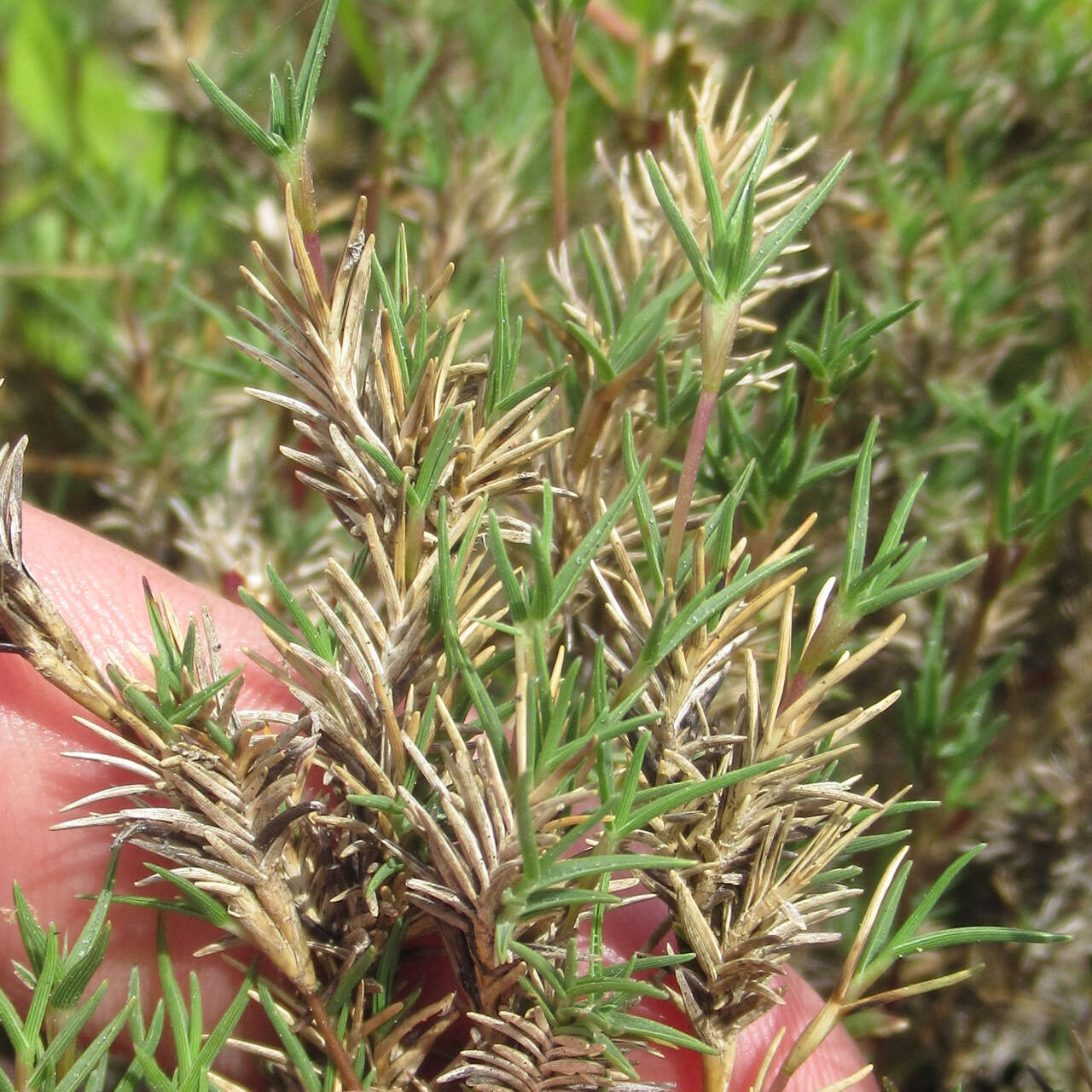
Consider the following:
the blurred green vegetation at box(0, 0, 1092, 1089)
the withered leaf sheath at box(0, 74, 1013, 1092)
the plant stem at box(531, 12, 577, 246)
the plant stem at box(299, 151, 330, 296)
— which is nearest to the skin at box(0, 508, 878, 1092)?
the blurred green vegetation at box(0, 0, 1092, 1089)

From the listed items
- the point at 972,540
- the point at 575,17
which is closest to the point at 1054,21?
the point at 972,540

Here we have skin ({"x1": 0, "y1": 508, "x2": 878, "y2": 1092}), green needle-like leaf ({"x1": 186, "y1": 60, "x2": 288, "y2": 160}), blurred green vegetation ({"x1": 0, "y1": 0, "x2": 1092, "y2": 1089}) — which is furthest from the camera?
blurred green vegetation ({"x1": 0, "y1": 0, "x2": 1092, "y2": 1089})

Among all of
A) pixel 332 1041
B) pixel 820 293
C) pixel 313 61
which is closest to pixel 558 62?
pixel 313 61

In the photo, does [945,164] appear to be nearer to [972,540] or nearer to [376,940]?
[972,540]

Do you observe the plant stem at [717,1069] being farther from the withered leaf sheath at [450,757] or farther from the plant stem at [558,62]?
the plant stem at [558,62]

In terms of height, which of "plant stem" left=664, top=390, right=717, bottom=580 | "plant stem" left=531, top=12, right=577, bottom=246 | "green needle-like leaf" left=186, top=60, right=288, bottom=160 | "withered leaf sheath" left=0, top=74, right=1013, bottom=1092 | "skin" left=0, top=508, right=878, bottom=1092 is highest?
"plant stem" left=531, top=12, right=577, bottom=246

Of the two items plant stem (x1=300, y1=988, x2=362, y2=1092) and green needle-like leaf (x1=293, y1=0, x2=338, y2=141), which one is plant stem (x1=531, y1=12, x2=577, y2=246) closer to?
green needle-like leaf (x1=293, y1=0, x2=338, y2=141)
